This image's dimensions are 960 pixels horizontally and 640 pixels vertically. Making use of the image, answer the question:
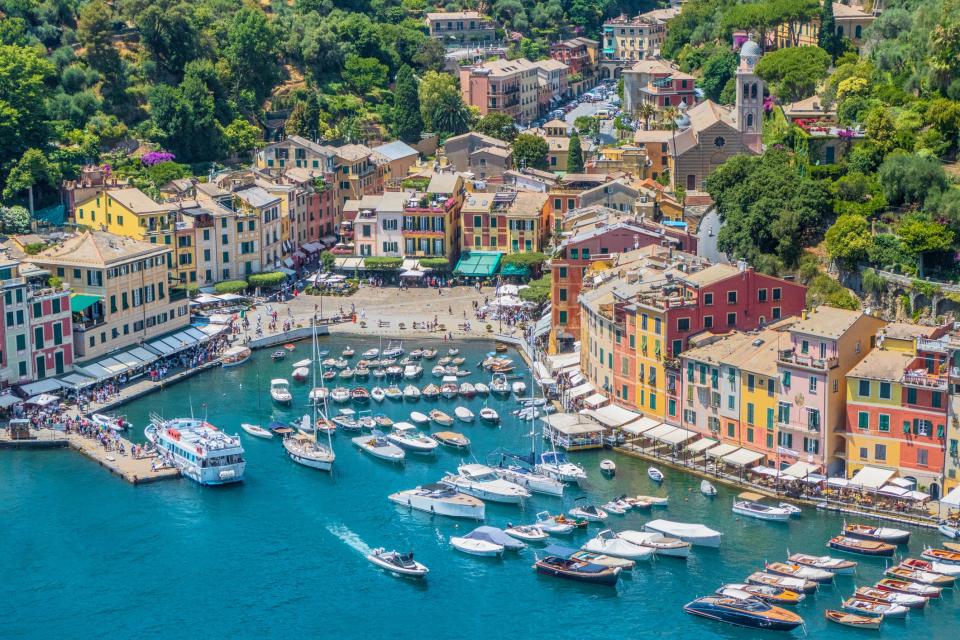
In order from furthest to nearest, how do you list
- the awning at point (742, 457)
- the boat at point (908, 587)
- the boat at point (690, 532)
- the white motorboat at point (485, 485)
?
1. the awning at point (742, 457)
2. the white motorboat at point (485, 485)
3. the boat at point (690, 532)
4. the boat at point (908, 587)

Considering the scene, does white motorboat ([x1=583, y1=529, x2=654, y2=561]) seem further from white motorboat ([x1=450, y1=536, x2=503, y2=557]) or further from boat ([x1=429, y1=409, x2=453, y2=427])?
boat ([x1=429, y1=409, x2=453, y2=427])

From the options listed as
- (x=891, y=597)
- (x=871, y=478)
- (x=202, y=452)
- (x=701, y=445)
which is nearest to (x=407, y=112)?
(x=202, y=452)

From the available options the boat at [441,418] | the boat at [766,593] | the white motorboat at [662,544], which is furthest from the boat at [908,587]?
Answer: the boat at [441,418]

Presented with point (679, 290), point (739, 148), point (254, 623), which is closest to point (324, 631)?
point (254, 623)

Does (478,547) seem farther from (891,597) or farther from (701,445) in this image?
(891,597)

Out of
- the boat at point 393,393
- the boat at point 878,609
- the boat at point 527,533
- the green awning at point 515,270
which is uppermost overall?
the green awning at point 515,270

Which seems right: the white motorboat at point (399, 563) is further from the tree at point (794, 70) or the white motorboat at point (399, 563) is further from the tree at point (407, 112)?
the tree at point (407, 112)

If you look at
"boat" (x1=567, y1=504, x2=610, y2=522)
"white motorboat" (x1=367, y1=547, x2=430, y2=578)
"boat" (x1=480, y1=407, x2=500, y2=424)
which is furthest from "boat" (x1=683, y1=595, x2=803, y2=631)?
"boat" (x1=480, y1=407, x2=500, y2=424)

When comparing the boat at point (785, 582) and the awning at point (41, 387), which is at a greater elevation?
the awning at point (41, 387)
